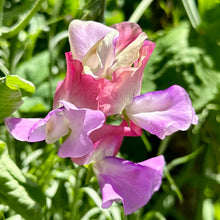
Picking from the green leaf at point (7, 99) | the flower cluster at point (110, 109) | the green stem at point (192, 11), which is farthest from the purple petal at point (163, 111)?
the green stem at point (192, 11)

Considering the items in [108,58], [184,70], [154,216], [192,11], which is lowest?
[154,216]

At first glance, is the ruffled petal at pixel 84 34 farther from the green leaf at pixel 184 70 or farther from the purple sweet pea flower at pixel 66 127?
the green leaf at pixel 184 70

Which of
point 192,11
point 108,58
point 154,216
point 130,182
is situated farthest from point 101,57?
point 154,216

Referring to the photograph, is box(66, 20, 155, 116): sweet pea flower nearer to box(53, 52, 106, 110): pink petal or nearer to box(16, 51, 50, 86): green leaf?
box(53, 52, 106, 110): pink petal

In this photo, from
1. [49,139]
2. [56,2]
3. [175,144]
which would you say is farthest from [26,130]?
[175,144]

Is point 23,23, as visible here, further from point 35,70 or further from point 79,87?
point 35,70

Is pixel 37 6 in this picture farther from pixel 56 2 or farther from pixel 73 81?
pixel 56 2
